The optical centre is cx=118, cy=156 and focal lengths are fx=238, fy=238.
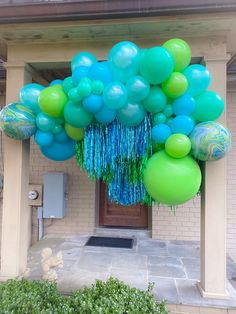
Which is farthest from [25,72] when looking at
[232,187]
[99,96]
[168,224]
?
[232,187]

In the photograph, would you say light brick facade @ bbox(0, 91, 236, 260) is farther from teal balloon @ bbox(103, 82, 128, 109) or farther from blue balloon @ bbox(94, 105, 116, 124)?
teal balloon @ bbox(103, 82, 128, 109)

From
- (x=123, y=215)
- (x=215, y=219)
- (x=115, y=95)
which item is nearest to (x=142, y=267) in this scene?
(x=215, y=219)

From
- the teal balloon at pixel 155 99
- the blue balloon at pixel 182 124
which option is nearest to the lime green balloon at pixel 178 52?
the teal balloon at pixel 155 99

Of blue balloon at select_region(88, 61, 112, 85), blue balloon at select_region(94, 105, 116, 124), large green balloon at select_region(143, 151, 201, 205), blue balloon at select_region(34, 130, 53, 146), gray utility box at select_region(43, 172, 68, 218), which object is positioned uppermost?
blue balloon at select_region(88, 61, 112, 85)

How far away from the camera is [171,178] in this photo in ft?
6.17

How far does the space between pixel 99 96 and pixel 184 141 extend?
765 millimetres

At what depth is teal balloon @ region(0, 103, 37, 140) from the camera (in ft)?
7.34

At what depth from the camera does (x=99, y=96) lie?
74.9 inches

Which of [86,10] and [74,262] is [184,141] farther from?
[74,262]

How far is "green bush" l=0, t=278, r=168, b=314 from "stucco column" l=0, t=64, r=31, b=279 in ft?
1.55

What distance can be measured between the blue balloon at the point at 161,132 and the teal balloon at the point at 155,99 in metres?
0.16

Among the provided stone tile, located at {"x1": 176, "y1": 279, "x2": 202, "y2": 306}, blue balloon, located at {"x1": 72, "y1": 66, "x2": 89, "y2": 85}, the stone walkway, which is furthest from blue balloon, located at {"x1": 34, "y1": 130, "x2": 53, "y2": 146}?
stone tile, located at {"x1": 176, "y1": 279, "x2": 202, "y2": 306}

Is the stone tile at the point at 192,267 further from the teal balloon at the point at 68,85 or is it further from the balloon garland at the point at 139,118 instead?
the teal balloon at the point at 68,85

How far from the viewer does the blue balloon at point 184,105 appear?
1.96 m
